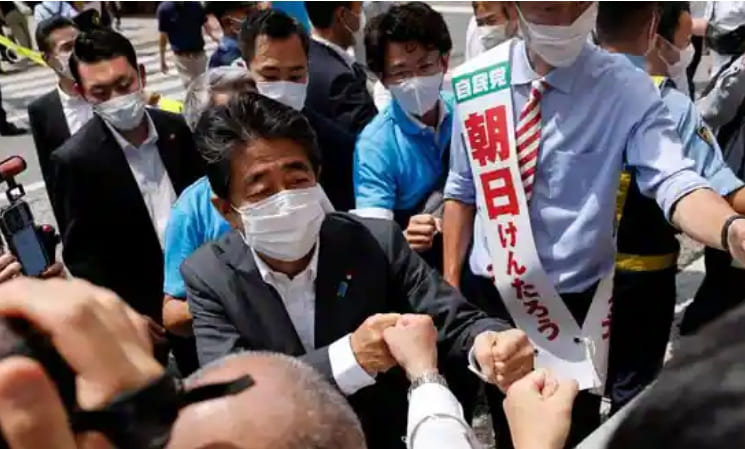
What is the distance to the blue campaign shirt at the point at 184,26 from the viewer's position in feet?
26.9

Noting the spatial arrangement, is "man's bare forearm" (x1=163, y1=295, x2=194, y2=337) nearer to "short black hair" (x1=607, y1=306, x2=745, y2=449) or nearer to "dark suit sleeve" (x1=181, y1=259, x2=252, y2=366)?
"dark suit sleeve" (x1=181, y1=259, x2=252, y2=366)

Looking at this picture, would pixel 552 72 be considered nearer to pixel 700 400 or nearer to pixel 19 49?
pixel 700 400

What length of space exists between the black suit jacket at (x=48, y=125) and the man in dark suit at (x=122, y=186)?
57 centimetres

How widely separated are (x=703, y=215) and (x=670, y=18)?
5.46ft

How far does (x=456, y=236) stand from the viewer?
2838 millimetres

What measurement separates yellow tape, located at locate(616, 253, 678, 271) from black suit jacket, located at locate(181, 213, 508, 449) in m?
1.04

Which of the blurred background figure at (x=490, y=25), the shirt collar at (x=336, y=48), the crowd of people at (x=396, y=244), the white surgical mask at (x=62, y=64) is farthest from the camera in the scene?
the blurred background figure at (x=490, y=25)

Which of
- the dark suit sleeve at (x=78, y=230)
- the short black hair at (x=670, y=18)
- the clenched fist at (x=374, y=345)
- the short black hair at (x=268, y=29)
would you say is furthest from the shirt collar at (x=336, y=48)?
the clenched fist at (x=374, y=345)

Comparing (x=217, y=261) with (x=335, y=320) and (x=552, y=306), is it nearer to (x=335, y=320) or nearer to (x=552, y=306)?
(x=335, y=320)

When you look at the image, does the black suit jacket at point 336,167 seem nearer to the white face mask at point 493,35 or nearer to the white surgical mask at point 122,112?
the white surgical mask at point 122,112

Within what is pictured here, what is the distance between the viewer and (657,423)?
0.72 m

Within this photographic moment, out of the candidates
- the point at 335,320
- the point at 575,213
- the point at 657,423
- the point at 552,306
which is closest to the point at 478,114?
the point at 575,213

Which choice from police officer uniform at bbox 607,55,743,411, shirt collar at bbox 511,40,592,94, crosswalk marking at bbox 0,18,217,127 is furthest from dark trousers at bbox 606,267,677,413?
crosswalk marking at bbox 0,18,217,127

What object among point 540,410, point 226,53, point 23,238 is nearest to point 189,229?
point 23,238
